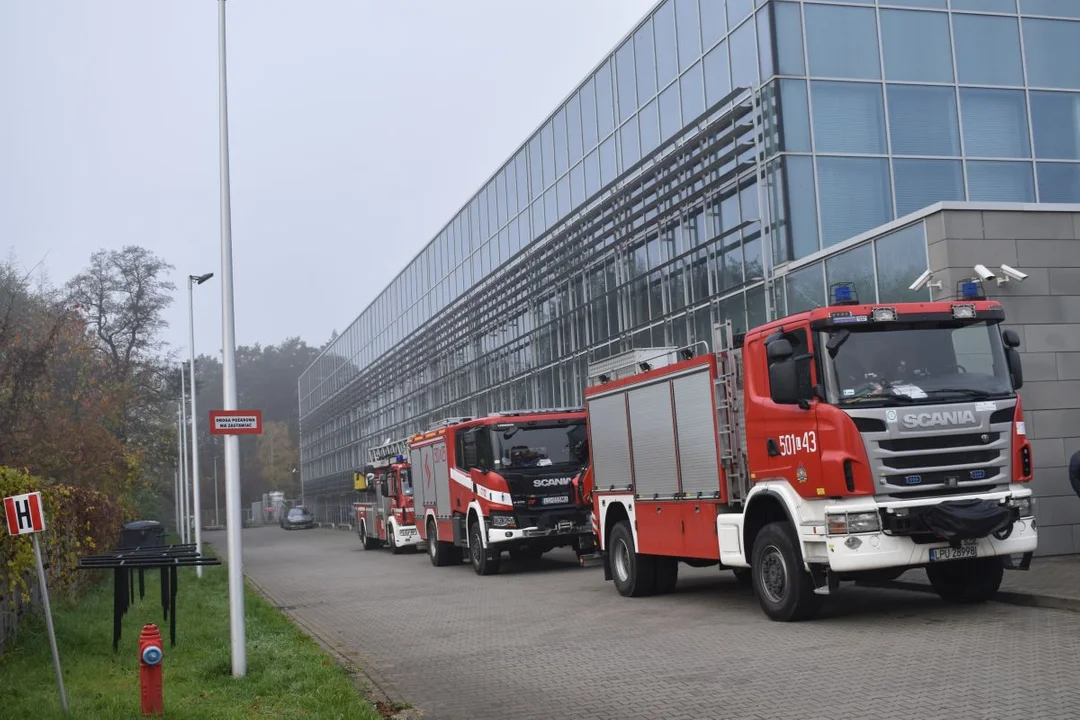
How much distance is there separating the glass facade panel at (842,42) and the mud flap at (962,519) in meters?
13.9

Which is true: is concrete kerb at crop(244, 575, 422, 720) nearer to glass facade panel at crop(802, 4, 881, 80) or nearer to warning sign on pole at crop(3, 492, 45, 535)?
warning sign on pole at crop(3, 492, 45, 535)

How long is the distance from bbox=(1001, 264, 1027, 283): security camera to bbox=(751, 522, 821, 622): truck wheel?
21.7 feet

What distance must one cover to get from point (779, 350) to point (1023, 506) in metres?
2.90

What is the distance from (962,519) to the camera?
10.7m

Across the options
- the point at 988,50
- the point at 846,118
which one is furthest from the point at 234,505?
the point at 988,50

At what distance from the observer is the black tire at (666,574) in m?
15.6

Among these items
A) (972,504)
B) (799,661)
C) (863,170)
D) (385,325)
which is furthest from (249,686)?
(385,325)

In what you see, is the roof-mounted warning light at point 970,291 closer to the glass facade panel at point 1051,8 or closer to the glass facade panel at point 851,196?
the glass facade panel at point 851,196

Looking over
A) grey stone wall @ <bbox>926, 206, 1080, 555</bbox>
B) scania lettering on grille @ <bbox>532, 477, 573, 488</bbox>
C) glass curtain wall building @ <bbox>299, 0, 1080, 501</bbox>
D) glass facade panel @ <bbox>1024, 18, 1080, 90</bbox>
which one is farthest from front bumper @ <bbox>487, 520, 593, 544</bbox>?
glass facade panel @ <bbox>1024, 18, 1080, 90</bbox>

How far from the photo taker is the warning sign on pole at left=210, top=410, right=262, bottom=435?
35.1ft

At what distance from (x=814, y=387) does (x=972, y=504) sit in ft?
6.16

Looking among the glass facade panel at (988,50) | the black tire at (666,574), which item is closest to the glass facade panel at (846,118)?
the glass facade panel at (988,50)

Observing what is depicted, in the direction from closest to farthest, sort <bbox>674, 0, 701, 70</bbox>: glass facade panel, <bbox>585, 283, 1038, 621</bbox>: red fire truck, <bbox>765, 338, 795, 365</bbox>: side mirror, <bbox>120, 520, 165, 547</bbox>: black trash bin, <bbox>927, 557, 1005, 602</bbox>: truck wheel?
<bbox>585, 283, 1038, 621</bbox>: red fire truck < <bbox>765, 338, 795, 365</bbox>: side mirror < <bbox>927, 557, 1005, 602</bbox>: truck wheel < <bbox>120, 520, 165, 547</bbox>: black trash bin < <bbox>674, 0, 701, 70</bbox>: glass facade panel

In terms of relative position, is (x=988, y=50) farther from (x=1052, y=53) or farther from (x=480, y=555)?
(x=480, y=555)
